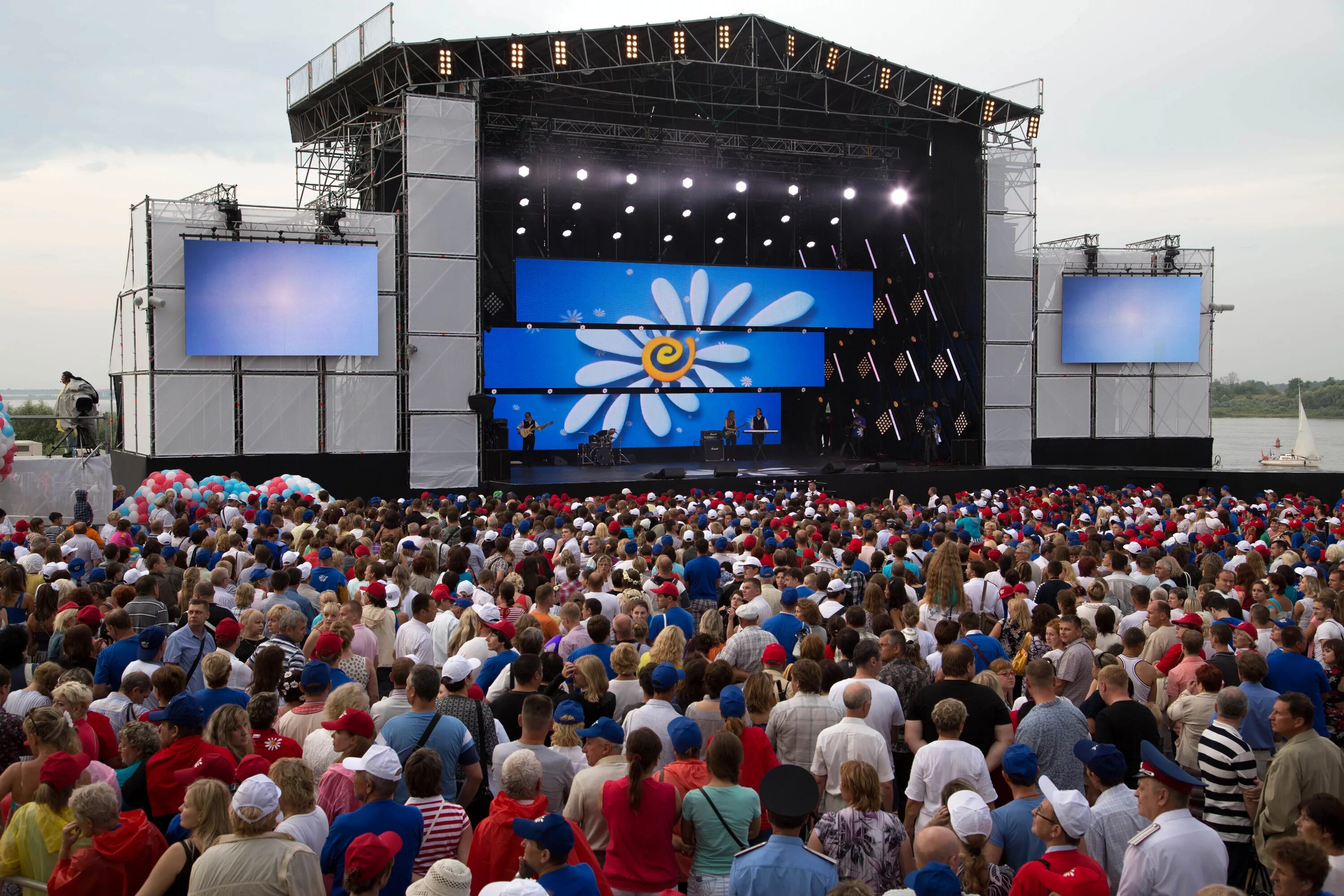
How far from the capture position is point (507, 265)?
25109 millimetres

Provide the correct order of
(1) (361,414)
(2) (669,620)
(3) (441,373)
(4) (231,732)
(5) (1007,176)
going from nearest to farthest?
(4) (231,732)
(2) (669,620)
(1) (361,414)
(3) (441,373)
(5) (1007,176)

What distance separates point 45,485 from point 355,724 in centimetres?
1366

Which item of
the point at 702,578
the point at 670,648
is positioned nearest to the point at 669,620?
the point at 670,648

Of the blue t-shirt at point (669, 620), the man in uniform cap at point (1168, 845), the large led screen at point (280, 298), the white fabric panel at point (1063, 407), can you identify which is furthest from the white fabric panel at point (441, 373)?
the man in uniform cap at point (1168, 845)

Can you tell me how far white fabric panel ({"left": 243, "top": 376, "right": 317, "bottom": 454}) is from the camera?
63.2 feet

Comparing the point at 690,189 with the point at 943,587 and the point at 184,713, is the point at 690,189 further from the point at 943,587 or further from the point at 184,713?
the point at 184,713

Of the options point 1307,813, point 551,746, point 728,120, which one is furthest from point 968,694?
point 728,120

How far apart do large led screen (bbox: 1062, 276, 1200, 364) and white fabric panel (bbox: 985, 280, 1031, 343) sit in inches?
66.4

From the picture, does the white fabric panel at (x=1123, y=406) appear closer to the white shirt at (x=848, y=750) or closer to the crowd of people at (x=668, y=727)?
the crowd of people at (x=668, y=727)

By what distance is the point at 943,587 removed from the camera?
7297 mm

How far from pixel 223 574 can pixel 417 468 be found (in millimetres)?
12597

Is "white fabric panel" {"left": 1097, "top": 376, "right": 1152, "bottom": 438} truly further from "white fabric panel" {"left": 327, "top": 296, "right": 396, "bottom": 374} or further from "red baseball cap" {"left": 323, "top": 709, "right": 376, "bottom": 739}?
"red baseball cap" {"left": 323, "top": 709, "right": 376, "bottom": 739}

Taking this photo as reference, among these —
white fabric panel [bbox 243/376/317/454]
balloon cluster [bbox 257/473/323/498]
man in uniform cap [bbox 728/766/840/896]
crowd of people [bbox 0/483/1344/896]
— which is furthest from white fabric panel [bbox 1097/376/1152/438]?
man in uniform cap [bbox 728/766/840/896]

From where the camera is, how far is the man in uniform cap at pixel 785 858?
360 cm
